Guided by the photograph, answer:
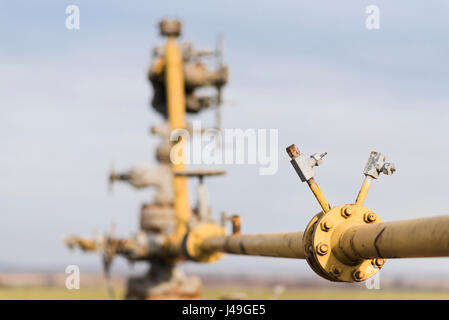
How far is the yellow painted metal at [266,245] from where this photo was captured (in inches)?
151

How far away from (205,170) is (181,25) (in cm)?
863

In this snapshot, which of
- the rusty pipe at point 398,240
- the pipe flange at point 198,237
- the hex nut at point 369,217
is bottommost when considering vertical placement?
the rusty pipe at point 398,240

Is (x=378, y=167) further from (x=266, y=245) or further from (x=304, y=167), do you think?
(x=266, y=245)

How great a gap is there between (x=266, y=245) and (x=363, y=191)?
138cm

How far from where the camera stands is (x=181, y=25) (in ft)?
57.5

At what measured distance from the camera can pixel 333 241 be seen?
3129 mm

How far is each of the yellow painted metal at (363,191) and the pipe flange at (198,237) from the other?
14.2 ft

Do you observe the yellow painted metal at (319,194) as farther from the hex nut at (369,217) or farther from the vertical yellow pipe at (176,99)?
the vertical yellow pipe at (176,99)

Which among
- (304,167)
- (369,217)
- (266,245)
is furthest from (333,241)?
(266,245)

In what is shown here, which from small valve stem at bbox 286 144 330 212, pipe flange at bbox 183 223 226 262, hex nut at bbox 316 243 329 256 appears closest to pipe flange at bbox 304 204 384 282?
hex nut at bbox 316 243 329 256

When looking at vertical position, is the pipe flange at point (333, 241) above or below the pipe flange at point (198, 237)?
below

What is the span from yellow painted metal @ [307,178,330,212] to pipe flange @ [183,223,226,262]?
4.29m

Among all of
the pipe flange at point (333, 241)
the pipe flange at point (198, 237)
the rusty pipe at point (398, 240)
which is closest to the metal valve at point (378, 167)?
the pipe flange at point (333, 241)
